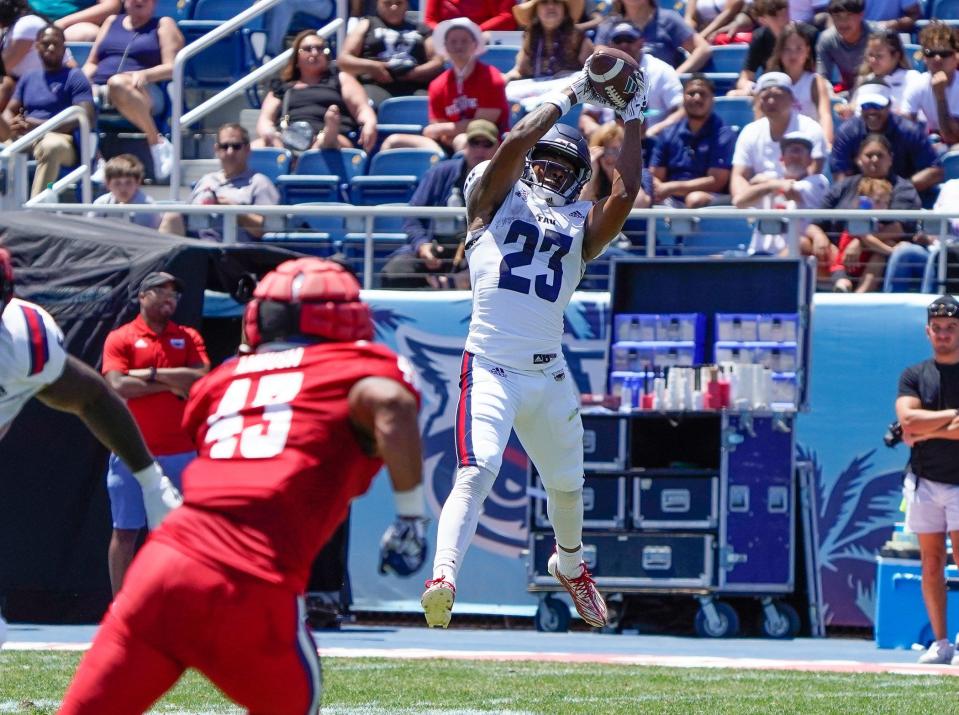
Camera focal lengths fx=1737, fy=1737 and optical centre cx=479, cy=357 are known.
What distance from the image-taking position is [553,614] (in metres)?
10.8

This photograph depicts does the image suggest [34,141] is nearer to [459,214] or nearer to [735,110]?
[459,214]

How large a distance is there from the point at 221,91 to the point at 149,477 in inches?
393

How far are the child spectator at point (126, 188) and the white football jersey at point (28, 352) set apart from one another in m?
6.58

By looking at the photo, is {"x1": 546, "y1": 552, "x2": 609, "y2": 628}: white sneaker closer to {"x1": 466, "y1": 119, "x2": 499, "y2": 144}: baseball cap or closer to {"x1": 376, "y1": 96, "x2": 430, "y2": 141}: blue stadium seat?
{"x1": 466, "y1": 119, "x2": 499, "y2": 144}: baseball cap

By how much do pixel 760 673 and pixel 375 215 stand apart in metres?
4.24

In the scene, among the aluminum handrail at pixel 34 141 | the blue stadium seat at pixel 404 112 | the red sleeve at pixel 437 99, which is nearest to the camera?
the aluminum handrail at pixel 34 141

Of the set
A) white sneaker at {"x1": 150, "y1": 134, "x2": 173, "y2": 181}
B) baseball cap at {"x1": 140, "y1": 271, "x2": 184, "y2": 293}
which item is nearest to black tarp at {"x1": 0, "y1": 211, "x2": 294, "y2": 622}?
baseball cap at {"x1": 140, "y1": 271, "x2": 184, "y2": 293}

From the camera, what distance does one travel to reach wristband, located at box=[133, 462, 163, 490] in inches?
192

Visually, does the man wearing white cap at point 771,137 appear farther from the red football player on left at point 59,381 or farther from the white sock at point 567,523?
the red football player on left at point 59,381

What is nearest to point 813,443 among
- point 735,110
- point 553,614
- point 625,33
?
point 553,614

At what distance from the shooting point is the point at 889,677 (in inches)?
318

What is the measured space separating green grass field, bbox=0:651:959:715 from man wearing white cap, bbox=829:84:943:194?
14.0 feet

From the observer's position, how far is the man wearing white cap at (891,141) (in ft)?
37.0

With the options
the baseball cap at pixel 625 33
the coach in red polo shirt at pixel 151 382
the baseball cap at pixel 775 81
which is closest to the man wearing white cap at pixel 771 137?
the baseball cap at pixel 775 81
